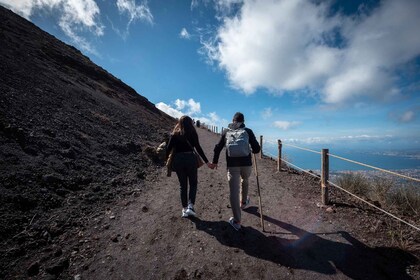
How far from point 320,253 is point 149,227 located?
338 centimetres

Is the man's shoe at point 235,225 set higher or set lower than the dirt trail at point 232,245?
higher

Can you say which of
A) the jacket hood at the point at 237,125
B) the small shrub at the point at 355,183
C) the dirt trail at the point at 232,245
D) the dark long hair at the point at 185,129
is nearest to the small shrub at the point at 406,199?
the small shrub at the point at 355,183

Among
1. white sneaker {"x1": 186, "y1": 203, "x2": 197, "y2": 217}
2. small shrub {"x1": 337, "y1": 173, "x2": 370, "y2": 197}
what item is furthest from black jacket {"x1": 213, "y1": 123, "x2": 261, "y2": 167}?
small shrub {"x1": 337, "y1": 173, "x2": 370, "y2": 197}

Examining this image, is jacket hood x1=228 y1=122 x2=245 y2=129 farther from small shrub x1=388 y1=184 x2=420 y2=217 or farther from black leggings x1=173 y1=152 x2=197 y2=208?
small shrub x1=388 y1=184 x2=420 y2=217

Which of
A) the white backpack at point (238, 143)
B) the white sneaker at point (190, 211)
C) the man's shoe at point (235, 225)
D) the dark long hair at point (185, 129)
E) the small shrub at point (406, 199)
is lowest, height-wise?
the man's shoe at point (235, 225)

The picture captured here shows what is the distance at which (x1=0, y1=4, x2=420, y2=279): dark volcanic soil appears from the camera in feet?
11.0

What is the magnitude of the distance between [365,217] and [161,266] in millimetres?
4631

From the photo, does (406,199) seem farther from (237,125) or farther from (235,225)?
(237,125)

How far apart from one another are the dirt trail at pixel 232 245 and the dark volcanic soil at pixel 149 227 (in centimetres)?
2

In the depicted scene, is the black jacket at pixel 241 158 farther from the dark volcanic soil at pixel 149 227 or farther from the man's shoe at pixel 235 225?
the dark volcanic soil at pixel 149 227

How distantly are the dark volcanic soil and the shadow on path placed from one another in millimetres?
17

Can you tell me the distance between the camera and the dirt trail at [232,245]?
3.29m

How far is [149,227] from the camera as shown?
15.2ft

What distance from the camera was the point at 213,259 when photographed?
3576 mm
